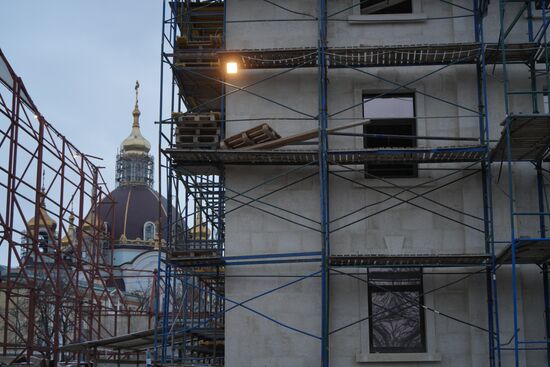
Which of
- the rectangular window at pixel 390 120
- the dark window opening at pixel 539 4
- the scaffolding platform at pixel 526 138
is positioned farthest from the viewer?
the rectangular window at pixel 390 120

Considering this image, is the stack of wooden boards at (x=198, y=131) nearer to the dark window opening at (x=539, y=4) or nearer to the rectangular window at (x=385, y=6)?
the rectangular window at (x=385, y=6)

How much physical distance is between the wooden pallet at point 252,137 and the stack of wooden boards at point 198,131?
483 millimetres

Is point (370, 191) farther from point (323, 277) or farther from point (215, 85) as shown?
point (215, 85)

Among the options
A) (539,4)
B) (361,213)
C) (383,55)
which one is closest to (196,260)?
(361,213)

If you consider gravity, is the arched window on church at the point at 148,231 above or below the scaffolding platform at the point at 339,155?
above

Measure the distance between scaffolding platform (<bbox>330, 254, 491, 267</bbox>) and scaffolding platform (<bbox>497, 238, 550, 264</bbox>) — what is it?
49 cm

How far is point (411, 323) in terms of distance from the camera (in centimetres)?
2117

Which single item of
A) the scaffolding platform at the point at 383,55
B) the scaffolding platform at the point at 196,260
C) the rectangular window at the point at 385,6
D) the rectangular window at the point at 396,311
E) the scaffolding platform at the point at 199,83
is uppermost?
the rectangular window at the point at 385,6

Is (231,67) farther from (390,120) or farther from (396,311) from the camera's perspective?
(396,311)

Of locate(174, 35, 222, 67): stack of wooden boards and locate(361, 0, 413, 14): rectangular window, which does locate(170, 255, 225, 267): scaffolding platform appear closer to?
locate(174, 35, 222, 67): stack of wooden boards

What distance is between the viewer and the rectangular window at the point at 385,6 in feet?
75.6

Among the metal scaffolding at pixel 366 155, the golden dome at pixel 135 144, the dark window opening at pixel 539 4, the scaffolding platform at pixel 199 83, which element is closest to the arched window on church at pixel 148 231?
the golden dome at pixel 135 144

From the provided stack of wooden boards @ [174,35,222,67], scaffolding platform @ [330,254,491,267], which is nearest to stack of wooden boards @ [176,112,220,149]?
stack of wooden boards @ [174,35,222,67]

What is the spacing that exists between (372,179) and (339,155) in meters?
1.21
